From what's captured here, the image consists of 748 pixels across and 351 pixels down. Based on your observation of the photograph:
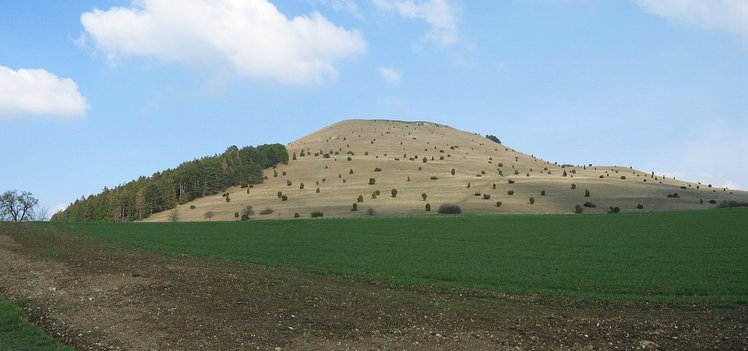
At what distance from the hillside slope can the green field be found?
14861 mm

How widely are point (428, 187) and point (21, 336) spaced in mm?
82626

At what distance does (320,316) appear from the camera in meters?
18.8

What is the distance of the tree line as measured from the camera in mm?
112062

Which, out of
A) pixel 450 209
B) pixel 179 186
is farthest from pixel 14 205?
pixel 450 209

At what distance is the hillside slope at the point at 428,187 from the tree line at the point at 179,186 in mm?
3982

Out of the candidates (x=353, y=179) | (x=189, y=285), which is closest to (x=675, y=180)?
(x=353, y=179)

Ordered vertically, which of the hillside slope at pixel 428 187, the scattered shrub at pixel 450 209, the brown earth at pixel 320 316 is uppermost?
the hillside slope at pixel 428 187

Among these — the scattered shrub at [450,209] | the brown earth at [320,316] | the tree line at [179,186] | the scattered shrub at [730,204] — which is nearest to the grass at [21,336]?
the brown earth at [320,316]

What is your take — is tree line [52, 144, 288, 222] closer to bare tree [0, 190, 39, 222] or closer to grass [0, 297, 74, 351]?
bare tree [0, 190, 39, 222]

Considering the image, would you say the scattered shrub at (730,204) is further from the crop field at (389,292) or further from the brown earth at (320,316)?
the brown earth at (320,316)

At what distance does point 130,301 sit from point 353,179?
284 ft

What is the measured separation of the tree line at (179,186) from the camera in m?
112

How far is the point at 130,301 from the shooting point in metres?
20.5

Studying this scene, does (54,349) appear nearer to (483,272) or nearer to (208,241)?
(483,272)
